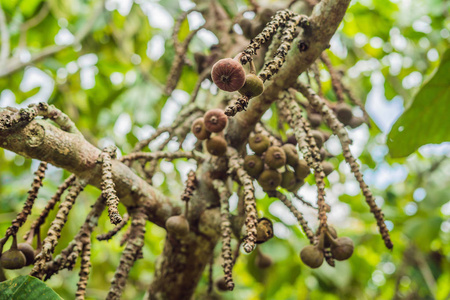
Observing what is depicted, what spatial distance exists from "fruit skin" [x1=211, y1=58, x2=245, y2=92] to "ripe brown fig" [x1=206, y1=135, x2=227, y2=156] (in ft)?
1.49

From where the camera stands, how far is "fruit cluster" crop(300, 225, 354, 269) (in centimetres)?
114

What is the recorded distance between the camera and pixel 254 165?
132cm

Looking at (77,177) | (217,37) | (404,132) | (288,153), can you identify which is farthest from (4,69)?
(404,132)

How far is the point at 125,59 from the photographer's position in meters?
3.17

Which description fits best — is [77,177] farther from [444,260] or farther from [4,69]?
[444,260]

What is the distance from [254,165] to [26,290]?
731 mm

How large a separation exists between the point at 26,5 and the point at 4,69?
2.57ft

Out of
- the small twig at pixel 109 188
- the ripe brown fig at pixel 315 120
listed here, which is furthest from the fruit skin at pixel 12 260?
the ripe brown fig at pixel 315 120

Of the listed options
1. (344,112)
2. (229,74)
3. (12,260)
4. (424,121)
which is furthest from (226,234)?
(424,121)

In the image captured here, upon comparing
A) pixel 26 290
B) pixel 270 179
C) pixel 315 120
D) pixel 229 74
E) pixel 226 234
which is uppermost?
pixel 229 74

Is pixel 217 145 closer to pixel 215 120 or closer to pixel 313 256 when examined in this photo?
pixel 215 120

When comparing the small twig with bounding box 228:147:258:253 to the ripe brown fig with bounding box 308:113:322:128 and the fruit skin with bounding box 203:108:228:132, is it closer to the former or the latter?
the fruit skin with bounding box 203:108:228:132

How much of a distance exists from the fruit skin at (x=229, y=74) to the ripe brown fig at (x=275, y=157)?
46cm

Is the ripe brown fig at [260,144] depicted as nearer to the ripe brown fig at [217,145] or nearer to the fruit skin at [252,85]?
the ripe brown fig at [217,145]
